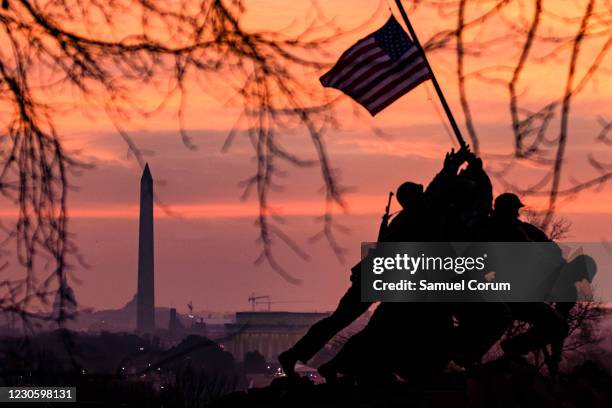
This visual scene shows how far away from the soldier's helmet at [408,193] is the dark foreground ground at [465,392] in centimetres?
179

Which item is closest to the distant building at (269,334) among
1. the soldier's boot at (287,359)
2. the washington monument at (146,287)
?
the washington monument at (146,287)

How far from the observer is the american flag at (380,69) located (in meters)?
14.5

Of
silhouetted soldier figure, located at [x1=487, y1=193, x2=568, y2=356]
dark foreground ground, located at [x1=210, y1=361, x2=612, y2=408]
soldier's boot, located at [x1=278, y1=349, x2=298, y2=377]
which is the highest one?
silhouetted soldier figure, located at [x1=487, y1=193, x2=568, y2=356]

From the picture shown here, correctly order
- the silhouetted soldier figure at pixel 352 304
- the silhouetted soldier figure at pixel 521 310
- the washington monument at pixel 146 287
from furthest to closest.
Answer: the washington monument at pixel 146 287
the silhouetted soldier figure at pixel 352 304
the silhouetted soldier figure at pixel 521 310

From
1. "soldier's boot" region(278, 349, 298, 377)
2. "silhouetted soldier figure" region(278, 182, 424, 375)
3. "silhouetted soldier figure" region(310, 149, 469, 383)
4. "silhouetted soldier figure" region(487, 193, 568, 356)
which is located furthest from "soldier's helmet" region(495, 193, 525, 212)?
"soldier's boot" region(278, 349, 298, 377)

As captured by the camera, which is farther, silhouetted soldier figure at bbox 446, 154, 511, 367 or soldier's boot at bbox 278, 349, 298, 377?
soldier's boot at bbox 278, 349, 298, 377

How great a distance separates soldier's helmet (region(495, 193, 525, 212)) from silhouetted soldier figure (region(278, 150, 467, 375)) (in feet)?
1.83

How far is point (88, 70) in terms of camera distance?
12.4 m

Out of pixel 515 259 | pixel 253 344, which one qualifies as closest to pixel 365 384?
pixel 515 259

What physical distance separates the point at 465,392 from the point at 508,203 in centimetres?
204

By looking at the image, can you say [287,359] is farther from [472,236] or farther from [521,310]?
[521,310]

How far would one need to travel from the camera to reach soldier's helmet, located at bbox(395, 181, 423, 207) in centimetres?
1406

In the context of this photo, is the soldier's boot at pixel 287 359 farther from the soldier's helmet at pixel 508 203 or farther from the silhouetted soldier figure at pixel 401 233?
the soldier's helmet at pixel 508 203

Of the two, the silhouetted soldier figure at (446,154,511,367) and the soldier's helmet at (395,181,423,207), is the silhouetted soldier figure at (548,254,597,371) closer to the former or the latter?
the silhouetted soldier figure at (446,154,511,367)
